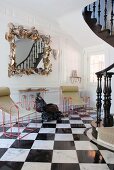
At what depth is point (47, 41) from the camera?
17.5 feet

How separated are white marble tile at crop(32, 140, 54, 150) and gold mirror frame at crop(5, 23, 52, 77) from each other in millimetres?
1957

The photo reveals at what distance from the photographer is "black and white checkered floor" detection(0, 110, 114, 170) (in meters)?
2.33

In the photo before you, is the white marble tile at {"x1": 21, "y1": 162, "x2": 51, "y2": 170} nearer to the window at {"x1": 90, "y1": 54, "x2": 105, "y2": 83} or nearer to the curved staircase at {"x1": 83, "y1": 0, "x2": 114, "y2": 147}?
the curved staircase at {"x1": 83, "y1": 0, "x2": 114, "y2": 147}

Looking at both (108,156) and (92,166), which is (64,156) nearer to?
(92,166)

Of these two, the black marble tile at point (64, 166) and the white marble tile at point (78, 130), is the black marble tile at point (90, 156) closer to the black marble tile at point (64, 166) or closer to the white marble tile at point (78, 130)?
the black marble tile at point (64, 166)

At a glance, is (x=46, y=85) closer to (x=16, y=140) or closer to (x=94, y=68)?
(x=94, y=68)

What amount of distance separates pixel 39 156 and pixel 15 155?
0.32 metres

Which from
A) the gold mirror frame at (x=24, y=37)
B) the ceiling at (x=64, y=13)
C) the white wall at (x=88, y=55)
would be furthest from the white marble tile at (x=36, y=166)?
the white wall at (x=88, y=55)

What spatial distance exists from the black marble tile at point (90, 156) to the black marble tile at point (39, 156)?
395mm

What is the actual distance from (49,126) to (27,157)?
1.61 metres

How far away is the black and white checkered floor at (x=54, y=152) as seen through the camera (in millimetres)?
2328

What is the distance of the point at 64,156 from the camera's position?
2.59 meters

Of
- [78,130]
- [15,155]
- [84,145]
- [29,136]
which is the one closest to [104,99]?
[84,145]

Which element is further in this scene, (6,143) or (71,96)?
(71,96)
